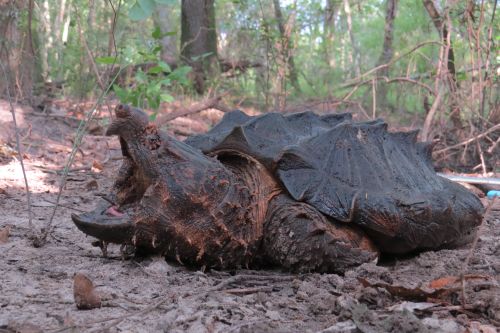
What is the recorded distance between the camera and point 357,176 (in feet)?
7.67

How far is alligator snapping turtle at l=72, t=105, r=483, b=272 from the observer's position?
198 centimetres

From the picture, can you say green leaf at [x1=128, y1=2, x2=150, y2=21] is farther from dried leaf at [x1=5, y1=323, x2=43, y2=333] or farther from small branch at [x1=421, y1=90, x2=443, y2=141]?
small branch at [x1=421, y1=90, x2=443, y2=141]

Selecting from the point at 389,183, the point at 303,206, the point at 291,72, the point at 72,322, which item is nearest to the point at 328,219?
the point at 303,206

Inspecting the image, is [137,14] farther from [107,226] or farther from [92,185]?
[92,185]

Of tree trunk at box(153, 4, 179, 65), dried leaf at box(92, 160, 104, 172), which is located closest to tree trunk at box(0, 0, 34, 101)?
dried leaf at box(92, 160, 104, 172)

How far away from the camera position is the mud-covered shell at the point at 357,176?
2.26 metres

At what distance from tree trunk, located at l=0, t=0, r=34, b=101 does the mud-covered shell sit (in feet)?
10.8

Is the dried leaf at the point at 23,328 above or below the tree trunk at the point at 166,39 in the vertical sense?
below

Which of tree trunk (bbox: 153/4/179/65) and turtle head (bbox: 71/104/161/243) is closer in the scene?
turtle head (bbox: 71/104/161/243)

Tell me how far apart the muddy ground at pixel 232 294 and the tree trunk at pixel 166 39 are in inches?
228

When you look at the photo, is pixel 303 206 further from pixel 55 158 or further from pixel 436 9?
pixel 436 9

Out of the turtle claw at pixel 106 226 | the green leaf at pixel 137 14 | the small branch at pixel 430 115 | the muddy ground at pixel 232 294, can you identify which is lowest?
the muddy ground at pixel 232 294

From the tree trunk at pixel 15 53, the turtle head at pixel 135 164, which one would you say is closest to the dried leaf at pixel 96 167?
the tree trunk at pixel 15 53

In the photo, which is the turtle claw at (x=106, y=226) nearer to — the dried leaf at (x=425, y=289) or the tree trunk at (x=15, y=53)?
the dried leaf at (x=425, y=289)
